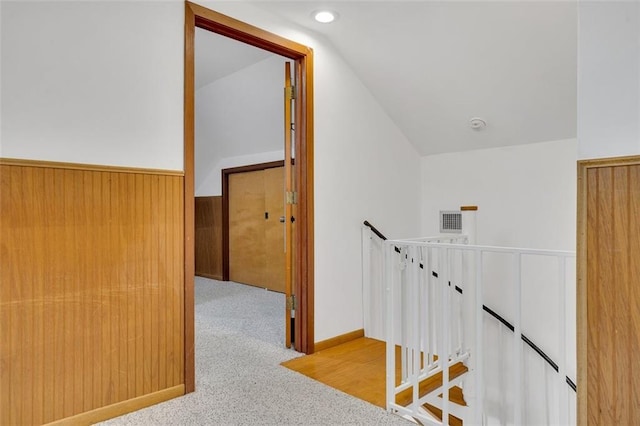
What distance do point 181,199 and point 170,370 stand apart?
89 cm

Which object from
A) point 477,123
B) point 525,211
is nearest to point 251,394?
point 525,211

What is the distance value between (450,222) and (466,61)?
4.66 feet

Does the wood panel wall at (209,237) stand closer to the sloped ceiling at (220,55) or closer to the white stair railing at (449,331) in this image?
the sloped ceiling at (220,55)

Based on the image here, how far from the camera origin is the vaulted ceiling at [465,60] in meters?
2.39

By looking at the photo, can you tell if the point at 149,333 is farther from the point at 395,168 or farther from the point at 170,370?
the point at 395,168

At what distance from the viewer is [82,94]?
1.81m

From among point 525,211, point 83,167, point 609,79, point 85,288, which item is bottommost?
point 85,288

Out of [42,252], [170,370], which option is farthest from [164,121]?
[170,370]

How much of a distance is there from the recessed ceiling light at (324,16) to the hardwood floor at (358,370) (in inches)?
88.3

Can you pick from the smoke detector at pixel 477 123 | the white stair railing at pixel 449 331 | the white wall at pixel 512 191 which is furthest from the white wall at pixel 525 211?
the smoke detector at pixel 477 123

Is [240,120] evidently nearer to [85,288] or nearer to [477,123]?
[477,123]

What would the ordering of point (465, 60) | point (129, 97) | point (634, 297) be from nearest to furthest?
point (634, 297), point (129, 97), point (465, 60)

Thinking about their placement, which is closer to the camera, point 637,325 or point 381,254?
point 637,325

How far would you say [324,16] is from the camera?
258cm
